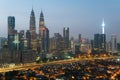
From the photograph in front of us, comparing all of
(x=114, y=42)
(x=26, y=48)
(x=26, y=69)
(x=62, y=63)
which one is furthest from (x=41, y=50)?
(x=26, y=69)

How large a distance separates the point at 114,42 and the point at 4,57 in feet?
52.6

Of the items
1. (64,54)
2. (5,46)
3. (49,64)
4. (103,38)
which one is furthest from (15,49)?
(103,38)

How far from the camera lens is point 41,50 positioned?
138ft

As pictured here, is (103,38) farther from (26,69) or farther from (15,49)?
(26,69)

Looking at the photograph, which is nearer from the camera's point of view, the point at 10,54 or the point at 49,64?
the point at 49,64

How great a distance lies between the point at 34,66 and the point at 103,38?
1883 centimetres

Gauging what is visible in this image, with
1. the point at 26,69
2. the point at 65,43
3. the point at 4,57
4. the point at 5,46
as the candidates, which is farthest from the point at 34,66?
the point at 65,43

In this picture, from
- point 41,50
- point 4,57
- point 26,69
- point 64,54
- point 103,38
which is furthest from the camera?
point 103,38

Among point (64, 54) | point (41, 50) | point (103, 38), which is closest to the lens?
point (64, 54)

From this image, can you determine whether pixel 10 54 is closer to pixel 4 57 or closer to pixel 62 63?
pixel 4 57

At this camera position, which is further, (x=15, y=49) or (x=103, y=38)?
(x=103, y=38)

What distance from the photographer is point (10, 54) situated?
117 feet

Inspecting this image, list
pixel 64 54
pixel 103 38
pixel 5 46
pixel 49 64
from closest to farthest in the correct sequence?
pixel 49 64
pixel 5 46
pixel 64 54
pixel 103 38

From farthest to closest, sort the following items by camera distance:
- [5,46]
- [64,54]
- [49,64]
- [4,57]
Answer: [64,54] → [5,46] → [4,57] → [49,64]
